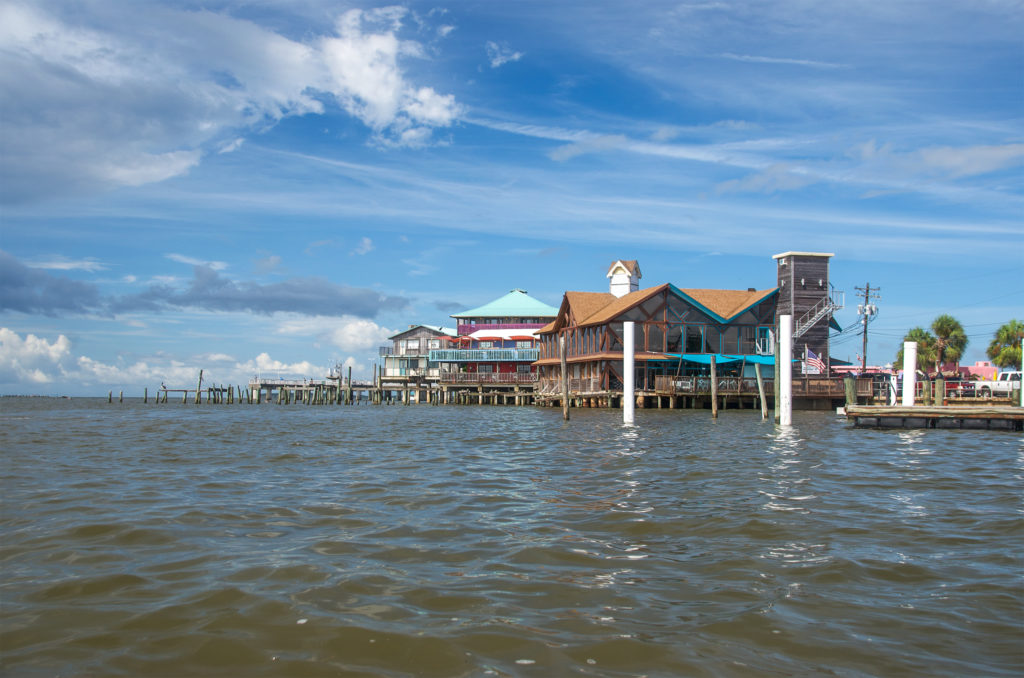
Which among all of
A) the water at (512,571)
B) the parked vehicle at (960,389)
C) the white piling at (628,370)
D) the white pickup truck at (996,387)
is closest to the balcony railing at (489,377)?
the parked vehicle at (960,389)

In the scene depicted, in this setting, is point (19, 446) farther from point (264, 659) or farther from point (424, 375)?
point (424, 375)

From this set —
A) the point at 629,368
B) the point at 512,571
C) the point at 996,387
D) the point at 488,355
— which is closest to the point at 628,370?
the point at 629,368

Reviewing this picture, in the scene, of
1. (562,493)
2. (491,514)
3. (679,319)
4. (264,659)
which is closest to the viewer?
(264,659)

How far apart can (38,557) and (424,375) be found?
232 feet

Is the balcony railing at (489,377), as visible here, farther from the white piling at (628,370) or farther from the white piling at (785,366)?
the white piling at (785,366)

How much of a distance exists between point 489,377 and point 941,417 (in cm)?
4218

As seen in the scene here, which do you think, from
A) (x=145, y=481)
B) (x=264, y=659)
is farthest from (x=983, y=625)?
(x=145, y=481)

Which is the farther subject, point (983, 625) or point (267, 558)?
point (267, 558)

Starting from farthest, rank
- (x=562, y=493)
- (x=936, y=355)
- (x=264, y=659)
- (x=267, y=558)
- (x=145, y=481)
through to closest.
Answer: (x=936, y=355), (x=145, y=481), (x=562, y=493), (x=267, y=558), (x=264, y=659)

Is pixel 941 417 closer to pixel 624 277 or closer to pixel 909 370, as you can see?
pixel 909 370

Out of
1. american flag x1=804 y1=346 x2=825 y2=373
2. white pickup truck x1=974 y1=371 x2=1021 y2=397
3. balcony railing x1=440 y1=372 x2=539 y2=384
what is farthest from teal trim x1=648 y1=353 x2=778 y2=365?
white pickup truck x1=974 y1=371 x2=1021 y2=397

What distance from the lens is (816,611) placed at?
6090 millimetres

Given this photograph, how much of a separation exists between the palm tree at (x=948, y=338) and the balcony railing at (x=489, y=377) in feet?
120

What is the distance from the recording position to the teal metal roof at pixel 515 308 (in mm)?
81312
